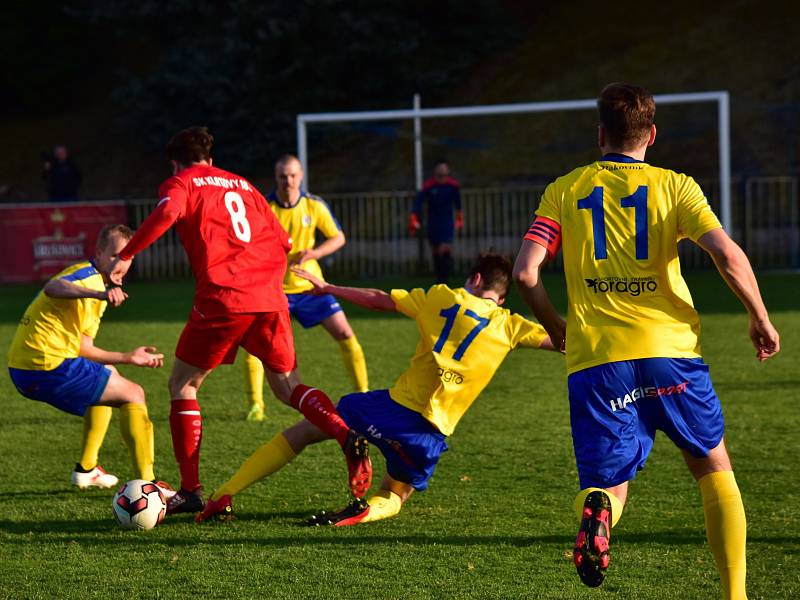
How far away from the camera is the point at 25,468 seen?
6.92 meters

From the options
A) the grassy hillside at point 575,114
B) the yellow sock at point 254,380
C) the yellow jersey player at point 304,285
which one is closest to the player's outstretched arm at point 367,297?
the yellow jersey player at point 304,285

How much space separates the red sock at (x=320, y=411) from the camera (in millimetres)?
5426

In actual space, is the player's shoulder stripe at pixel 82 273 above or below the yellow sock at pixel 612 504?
above

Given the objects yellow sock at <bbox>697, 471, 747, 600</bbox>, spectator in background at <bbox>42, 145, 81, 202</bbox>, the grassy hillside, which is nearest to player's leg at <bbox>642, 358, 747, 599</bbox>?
yellow sock at <bbox>697, 471, 747, 600</bbox>

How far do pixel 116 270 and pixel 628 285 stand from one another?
2.74 meters

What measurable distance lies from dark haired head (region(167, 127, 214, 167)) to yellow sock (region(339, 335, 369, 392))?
10.7ft

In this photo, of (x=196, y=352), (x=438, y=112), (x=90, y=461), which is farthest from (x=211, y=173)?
(x=438, y=112)

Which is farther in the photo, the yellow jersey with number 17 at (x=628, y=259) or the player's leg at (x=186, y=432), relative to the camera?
the player's leg at (x=186, y=432)

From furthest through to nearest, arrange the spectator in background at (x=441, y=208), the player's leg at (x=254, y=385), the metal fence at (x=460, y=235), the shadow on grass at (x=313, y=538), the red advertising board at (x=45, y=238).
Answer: the metal fence at (x=460, y=235) < the red advertising board at (x=45, y=238) < the spectator in background at (x=441, y=208) < the player's leg at (x=254, y=385) < the shadow on grass at (x=313, y=538)

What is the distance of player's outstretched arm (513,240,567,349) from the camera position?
387 cm

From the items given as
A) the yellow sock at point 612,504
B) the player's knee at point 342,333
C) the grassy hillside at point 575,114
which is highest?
the grassy hillside at point 575,114

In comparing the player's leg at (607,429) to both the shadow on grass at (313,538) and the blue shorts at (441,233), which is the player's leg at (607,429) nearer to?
the shadow on grass at (313,538)

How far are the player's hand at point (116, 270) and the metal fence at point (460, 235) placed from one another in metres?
14.4

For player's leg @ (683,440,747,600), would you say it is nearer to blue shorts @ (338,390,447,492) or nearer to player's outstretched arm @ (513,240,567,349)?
player's outstretched arm @ (513,240,567,349)
